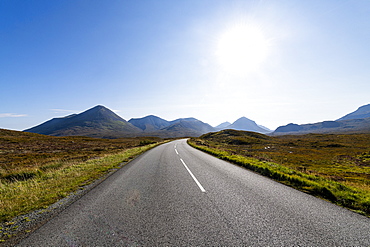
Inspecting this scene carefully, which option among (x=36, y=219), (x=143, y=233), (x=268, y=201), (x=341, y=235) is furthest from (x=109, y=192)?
(x=341, y=235)

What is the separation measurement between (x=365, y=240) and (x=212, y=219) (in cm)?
345

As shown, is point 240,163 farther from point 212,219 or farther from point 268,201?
point 212,219

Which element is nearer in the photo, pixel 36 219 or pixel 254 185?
pixel 36 219

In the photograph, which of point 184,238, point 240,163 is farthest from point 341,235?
point 240,163

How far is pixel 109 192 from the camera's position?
22.7 feet

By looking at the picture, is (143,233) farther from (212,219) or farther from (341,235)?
(341,235)

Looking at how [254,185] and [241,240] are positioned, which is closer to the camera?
[241,240]

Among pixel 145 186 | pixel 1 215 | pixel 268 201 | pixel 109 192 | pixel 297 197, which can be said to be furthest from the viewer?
pixel 145 186

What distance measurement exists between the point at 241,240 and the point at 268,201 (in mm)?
3015

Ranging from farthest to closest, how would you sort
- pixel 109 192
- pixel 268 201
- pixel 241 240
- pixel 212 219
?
pixel 109 192 → pixel 268 201 → pixel 212 219 → pixel 241 240

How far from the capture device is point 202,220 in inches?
175

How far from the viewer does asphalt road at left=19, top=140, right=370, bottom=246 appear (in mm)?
3576

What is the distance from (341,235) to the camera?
379 cm

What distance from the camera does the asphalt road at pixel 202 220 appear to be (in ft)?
11.7
